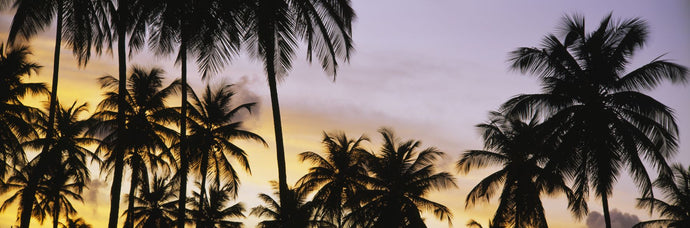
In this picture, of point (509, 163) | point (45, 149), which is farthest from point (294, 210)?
point (45, 149)

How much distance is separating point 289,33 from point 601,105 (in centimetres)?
1202

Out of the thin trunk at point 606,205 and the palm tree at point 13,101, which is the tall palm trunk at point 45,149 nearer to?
the palm tree at point 13,101

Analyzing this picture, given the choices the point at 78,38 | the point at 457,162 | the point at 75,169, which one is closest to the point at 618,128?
the point at 457,162

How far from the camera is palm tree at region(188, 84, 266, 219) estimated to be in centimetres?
3056

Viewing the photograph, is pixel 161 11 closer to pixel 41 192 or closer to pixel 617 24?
pixel 617 24

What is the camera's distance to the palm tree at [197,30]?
16438 mm

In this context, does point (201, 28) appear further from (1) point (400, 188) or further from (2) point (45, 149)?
(1) point (400, 188)

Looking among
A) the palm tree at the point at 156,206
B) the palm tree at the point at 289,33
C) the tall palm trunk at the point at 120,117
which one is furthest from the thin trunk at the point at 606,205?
the palm tree at the point at 156,206

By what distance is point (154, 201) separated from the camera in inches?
1681

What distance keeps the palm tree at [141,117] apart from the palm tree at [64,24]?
700 cm

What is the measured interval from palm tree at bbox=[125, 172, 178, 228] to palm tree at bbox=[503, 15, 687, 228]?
1139 inches

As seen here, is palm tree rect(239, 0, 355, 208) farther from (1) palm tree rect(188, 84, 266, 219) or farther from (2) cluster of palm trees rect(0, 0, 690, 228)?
(1) palm tree rect(188, 84, 266, 219)

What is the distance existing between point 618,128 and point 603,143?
28.9 inches

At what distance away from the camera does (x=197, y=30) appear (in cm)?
1666
